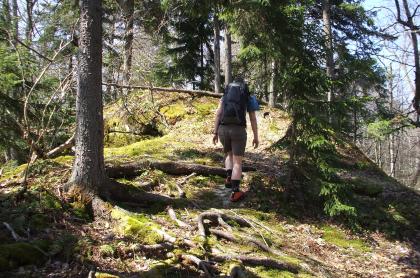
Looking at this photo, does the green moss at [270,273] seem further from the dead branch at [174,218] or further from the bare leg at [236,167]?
the bare leg at [236,167]

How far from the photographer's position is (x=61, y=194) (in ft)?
18.2

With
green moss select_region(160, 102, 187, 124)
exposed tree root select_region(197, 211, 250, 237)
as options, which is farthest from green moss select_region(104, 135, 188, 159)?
exposed tree root select_region(197, 211, 250, 237)

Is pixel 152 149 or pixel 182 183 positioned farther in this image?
pixel 152 149

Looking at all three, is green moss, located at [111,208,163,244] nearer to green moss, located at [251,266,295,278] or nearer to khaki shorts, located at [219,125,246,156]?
green moss, located at [251,266,295,278]

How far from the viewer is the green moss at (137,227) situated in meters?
4.83

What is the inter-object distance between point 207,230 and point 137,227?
3.38 ft

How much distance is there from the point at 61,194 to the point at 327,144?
170 inches

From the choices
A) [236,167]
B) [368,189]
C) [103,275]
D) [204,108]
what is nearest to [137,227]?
[103,275]

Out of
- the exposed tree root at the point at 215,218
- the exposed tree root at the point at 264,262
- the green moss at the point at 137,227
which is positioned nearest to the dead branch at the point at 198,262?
the exposed tree root at the point at 264,262

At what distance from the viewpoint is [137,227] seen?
4992mm

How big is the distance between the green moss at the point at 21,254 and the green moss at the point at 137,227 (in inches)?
39.1

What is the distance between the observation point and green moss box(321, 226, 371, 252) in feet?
21.3

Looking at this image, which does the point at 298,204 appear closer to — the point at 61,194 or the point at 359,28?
the point at 61,194

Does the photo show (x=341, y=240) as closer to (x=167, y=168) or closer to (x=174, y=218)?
(x=174, y=218)
